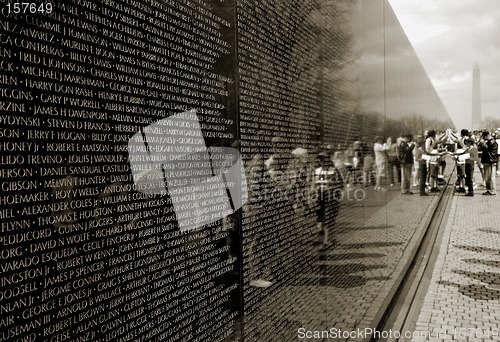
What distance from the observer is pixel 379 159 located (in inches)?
297

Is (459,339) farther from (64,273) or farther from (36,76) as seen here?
(36,76)

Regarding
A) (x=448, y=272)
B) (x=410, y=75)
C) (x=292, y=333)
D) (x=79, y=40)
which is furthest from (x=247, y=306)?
(x=410, y=75)

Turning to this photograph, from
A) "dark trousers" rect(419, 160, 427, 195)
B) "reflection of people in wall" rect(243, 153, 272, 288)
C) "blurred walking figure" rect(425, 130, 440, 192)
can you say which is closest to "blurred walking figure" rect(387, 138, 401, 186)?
"dark trousers" rect(419, 160, 427, 195)

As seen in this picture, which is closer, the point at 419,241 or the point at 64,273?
the point at 64,273

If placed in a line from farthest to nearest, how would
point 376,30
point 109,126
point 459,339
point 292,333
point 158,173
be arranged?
1. point 376,30
2. point 459,339
3. point 292,333
4. point 158,173
5. point 109,126

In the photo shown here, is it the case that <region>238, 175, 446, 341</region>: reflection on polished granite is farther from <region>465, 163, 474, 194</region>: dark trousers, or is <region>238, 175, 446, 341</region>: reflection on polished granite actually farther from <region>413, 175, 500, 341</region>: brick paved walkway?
<region>465, 163, 474, 194</region>: dark trousers

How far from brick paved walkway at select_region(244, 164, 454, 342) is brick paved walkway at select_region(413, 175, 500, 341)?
0.56 meters

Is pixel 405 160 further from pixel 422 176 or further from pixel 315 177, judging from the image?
pixel 315 177

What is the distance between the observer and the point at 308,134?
4.23m

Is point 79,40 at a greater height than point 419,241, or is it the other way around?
point 79,40

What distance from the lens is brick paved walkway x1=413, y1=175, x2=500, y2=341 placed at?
535cm

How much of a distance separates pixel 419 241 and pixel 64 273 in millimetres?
9290

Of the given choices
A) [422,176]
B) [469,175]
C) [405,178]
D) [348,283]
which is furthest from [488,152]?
[348,283]

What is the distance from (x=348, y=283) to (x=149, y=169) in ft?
12.1
